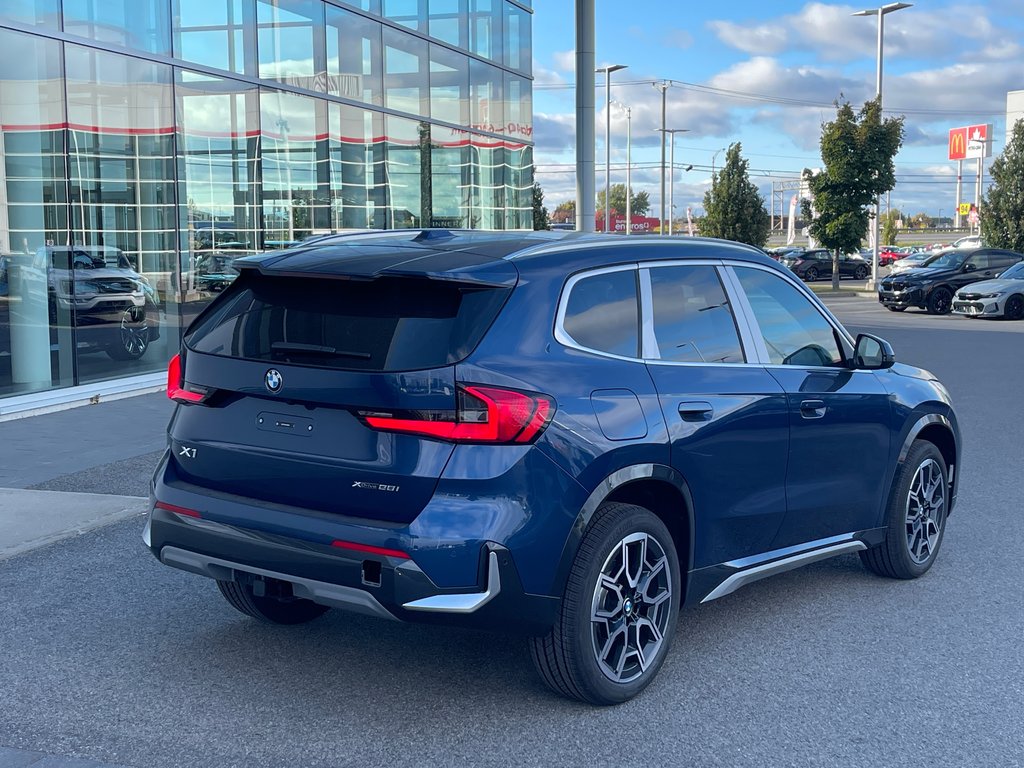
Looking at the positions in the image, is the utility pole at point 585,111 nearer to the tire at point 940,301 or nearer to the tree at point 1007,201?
the tire at point 940,301

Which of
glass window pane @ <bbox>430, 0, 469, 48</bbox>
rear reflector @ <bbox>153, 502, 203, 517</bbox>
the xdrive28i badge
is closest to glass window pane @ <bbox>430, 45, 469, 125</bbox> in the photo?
glass window pane @ <bbox>430, 0, 469, 48</bbox>

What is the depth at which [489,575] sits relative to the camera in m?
3.87

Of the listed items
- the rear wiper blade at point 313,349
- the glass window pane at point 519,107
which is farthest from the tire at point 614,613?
the glass window pane at point 519,107

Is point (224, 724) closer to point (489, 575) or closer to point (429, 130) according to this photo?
point (489, 575)

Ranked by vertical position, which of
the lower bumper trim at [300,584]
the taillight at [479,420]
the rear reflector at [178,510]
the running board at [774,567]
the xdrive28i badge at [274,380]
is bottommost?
the running board at [774,567]

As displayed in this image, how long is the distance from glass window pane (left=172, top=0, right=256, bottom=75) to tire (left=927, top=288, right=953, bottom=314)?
68.2 feet

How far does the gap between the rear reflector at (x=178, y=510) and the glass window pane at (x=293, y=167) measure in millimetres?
12582

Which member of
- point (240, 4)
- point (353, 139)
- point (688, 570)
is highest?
point (240, 4)

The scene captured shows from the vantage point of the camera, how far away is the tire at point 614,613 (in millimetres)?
4109

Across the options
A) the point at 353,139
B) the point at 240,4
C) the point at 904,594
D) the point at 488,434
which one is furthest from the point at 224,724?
the point at 353,139

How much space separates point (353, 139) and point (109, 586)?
13678 millimetres

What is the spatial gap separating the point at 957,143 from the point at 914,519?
86.4 metres

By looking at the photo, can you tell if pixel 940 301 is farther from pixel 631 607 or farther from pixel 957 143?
pixel 957 143

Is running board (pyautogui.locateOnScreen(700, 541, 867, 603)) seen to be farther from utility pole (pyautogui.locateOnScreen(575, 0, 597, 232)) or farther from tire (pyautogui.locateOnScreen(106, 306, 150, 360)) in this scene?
utility pole (pyautogui.locateOnScreen(575, 0, 597, 232))
